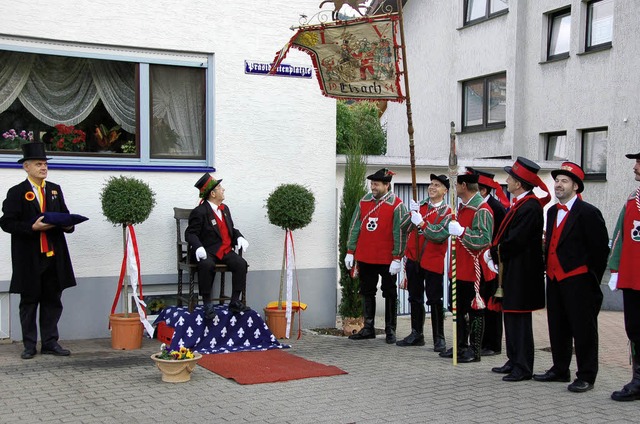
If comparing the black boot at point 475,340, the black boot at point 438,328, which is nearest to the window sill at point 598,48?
the black boot at point 438,328

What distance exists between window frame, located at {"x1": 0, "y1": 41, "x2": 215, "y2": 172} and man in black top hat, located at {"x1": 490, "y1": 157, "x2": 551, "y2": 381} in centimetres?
397

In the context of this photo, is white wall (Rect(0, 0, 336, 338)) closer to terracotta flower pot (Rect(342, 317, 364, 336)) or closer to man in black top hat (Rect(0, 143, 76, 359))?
terracotta flower pot (Rect(342, 317, 364, 336))

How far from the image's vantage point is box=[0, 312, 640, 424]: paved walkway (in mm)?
5898

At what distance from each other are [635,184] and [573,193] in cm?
873

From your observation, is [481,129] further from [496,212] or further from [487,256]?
[487,256]

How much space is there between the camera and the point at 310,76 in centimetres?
1005

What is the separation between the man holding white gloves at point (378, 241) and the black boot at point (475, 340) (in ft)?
3.97

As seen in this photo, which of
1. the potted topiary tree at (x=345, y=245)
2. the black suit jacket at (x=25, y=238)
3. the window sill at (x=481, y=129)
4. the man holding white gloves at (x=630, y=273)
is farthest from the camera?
the window sill at (x=481, y=129)

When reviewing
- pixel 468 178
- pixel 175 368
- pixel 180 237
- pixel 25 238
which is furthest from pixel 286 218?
pixel 25 238

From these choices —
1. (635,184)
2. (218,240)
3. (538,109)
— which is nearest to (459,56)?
(538,109)

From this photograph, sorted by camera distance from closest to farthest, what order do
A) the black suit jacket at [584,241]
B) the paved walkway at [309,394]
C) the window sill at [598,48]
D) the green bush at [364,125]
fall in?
the paved walkway at [309,394], the black suit jacket at [584,241], the window sill at [598,48], the green bush at [364,125]

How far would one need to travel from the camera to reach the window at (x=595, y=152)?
15992 millimetres

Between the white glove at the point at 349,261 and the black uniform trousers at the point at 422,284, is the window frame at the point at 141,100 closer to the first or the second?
the white glove at the point at 349,261

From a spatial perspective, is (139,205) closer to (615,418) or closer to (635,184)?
(615,418)
